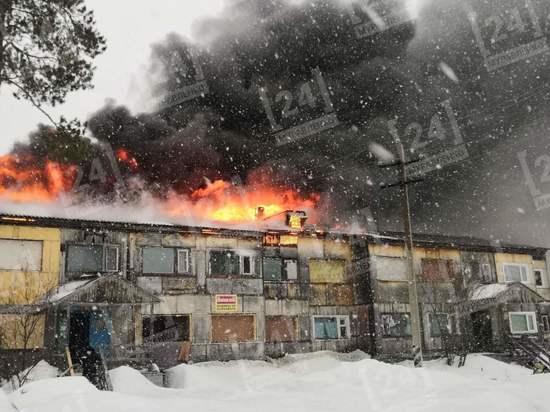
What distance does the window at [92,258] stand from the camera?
73.3ft

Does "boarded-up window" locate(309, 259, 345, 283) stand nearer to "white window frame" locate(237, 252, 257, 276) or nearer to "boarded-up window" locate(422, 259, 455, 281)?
"white window frame" locate(237, 252, 257, 276)

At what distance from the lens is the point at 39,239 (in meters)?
21.7

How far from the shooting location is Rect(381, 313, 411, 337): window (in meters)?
28.8

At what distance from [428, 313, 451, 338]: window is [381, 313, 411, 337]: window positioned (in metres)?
1.80

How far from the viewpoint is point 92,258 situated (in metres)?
22.8

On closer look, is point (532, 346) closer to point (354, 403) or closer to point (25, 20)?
point (354, 403)

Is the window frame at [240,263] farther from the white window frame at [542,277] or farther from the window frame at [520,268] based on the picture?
the white window frame at [542,277]

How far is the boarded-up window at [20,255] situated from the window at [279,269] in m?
11.0

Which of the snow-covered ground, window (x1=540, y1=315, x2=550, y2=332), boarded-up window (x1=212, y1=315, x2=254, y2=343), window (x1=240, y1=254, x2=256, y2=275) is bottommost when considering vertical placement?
the snow-covered ground

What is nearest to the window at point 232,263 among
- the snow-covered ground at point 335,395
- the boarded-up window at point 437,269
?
the snow-covered ground at point 335,395

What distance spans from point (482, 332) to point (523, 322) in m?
2.50

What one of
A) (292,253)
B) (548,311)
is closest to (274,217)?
(292,253)

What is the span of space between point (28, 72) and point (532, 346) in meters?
27.6

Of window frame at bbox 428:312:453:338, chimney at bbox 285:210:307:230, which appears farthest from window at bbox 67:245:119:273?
window frame at bbox 428:312:453:338
